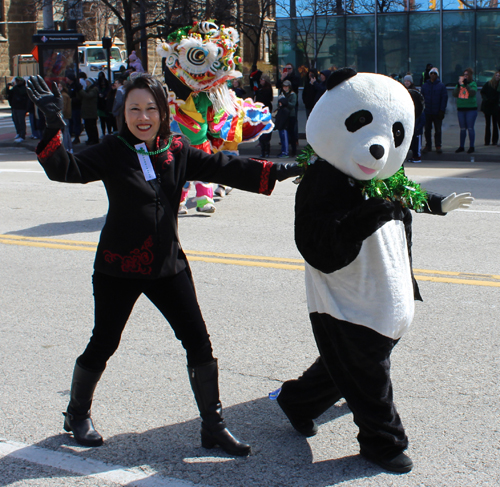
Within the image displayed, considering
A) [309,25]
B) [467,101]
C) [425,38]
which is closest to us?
[467,101]

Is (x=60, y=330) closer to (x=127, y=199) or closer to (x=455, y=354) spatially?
(x=127, y=199)

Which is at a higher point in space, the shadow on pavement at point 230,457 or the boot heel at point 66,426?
the boot heel at point 66,426

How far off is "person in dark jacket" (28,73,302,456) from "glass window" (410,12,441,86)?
2080cm

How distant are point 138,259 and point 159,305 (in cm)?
26

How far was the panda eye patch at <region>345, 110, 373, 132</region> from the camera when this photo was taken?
115 inches

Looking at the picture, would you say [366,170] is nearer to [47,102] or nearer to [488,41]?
[47,102]

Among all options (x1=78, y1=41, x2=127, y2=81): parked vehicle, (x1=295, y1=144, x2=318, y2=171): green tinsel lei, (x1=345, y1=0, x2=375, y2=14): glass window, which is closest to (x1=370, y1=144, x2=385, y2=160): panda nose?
(x1=295, y1=144, x2=318, y2=171): green tinsel lei

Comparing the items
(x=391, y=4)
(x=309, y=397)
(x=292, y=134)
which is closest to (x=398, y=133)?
(x=309, y=397)

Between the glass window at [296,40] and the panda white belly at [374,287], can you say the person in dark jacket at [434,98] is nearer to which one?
the glass window at [296,40]

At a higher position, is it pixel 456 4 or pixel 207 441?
pixel 456 4

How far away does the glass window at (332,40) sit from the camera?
23906 millimetres

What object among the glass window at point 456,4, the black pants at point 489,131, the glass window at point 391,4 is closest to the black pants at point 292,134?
the black pants at point 489,131

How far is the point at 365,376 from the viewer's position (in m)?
2.98

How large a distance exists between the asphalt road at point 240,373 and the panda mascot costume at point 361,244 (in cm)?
37
